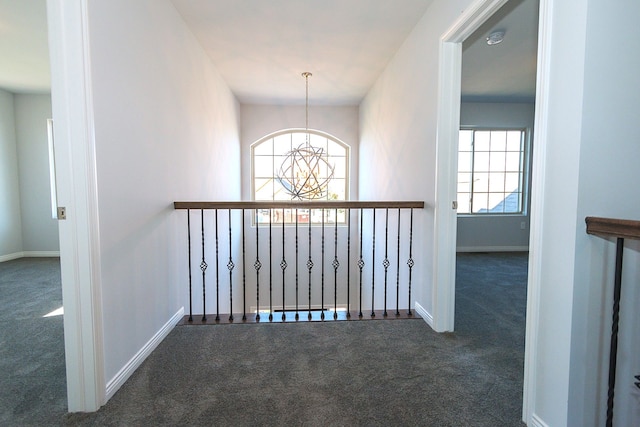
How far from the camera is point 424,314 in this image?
97.2 inches

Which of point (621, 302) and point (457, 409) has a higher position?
point (621, 302)

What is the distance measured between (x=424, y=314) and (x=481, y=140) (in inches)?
162

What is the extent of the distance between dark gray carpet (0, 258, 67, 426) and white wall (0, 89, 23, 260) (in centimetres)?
160

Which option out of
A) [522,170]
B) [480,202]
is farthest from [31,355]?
[522,170]

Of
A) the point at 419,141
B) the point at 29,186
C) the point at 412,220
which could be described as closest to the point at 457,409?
the point at 412,220

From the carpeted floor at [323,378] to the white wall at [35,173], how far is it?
3769 mm

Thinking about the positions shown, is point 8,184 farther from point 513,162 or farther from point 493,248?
point 513,162

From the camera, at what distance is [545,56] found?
1.25 metres

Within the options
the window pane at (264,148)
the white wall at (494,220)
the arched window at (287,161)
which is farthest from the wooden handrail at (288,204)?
the white wall at (494,220)

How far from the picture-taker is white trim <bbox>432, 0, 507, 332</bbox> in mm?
2145

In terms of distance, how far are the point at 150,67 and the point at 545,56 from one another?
2.13 metres

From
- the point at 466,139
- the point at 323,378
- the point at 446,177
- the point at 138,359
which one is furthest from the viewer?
the point at 466,139

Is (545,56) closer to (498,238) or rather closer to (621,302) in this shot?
(621,302)

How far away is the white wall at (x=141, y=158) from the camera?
5.12 ft
